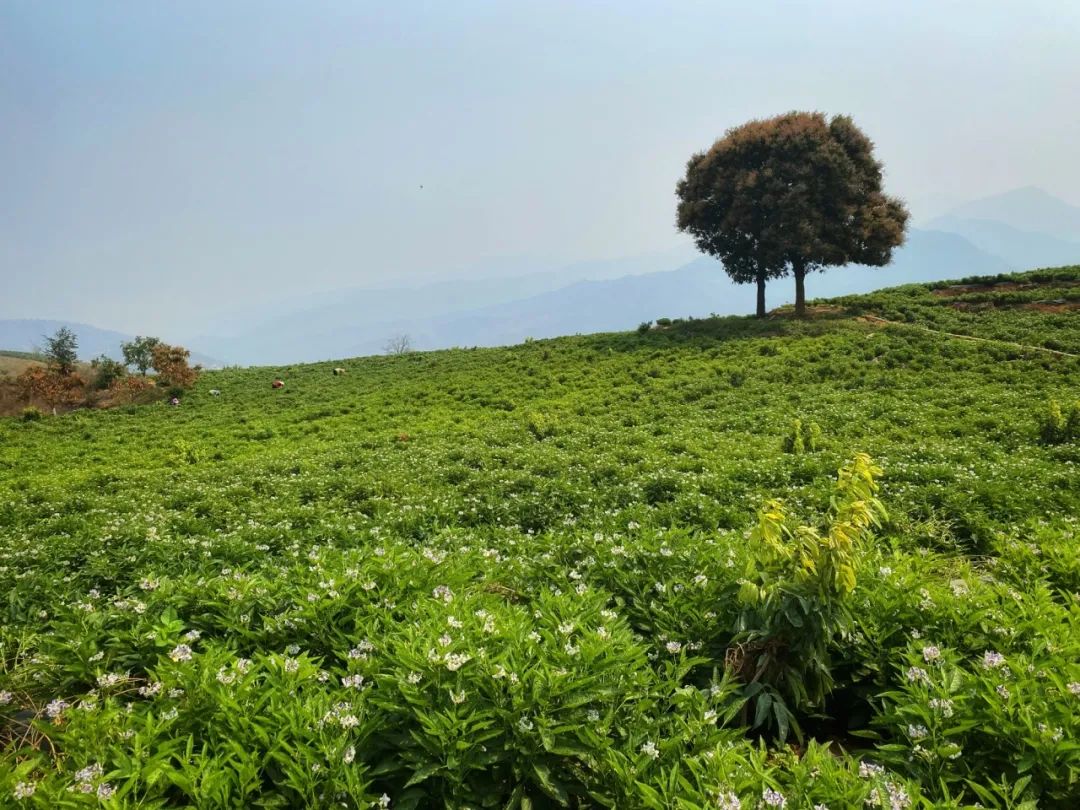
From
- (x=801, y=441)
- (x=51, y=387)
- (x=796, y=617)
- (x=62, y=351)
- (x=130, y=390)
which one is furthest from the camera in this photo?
(x=62, y=351)

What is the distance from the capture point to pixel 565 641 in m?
4.10

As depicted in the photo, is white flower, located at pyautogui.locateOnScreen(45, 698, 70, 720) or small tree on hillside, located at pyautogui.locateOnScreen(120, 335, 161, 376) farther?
small tree on hillside, located at pyautogui.locateOnScreen(120, 335, 161, 376)

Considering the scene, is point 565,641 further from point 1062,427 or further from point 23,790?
point 1062,427

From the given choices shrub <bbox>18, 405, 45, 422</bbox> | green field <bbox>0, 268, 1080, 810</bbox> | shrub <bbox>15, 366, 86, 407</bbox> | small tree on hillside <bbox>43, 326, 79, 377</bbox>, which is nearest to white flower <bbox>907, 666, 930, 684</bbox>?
green field <bbox>0, 268, 1080, 810</bbox>

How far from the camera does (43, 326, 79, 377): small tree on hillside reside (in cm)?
3173

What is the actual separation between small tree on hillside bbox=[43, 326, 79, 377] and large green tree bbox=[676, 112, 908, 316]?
37.4 meters

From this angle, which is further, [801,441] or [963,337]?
[963,337]

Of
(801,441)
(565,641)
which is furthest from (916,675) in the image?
(801,441)

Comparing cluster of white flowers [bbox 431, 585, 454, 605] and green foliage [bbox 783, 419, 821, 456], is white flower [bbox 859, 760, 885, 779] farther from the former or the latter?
green foliage [bbox 783, 419, 821, 456]

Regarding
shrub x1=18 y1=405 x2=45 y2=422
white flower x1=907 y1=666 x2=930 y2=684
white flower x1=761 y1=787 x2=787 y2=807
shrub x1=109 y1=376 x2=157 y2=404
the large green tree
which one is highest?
the large green tree

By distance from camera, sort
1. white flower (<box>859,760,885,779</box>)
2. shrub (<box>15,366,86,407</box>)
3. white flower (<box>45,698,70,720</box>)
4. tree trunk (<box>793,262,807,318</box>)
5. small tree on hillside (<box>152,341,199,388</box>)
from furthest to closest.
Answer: tree trunk (<box>793,262,807,318</box>), small tree on hillside (<box>152,341,199,388</box>), shrub (<box>15,366,86,407</box>), white flower (<box>45,698,70,720</box>), white flower (<box>859,760,885,779</box>)

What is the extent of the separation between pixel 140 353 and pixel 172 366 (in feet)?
9.74

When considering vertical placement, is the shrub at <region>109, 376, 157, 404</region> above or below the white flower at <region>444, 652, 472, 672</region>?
above

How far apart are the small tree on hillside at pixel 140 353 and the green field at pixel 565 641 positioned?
26952mm
